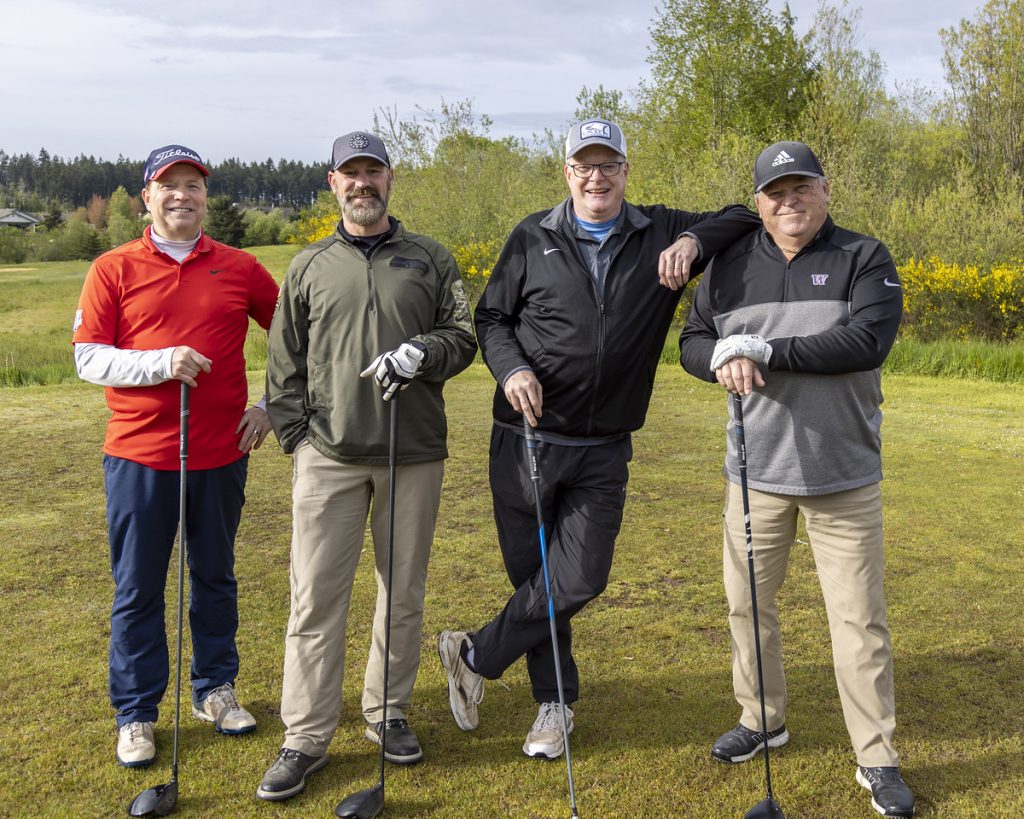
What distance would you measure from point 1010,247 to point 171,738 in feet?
67.1

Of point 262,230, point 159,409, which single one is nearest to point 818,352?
point 159,409

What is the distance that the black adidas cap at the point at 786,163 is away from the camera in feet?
11.6

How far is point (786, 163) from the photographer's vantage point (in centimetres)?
354

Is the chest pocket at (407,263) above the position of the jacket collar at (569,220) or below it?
below

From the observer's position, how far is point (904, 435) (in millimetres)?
10531

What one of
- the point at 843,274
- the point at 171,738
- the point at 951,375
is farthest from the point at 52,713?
the point at 951,375

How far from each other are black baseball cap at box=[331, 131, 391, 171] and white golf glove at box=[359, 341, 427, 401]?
77 centimetres

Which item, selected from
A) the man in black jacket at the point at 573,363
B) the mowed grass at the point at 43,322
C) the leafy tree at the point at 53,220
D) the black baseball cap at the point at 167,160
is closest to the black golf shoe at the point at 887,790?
the man in black jacket at the point at 573,363

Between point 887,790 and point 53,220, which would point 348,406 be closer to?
point 887,790

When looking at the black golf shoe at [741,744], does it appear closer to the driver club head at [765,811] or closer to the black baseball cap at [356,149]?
the driver club head at [765,811]

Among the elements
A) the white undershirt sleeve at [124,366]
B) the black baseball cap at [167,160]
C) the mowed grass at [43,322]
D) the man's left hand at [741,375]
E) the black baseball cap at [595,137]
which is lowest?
the mowed grass at [43,322]

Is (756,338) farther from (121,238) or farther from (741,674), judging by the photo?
(121,238)

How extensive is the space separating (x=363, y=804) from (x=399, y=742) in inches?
19.7

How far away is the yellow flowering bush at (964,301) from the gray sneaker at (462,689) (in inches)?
670
